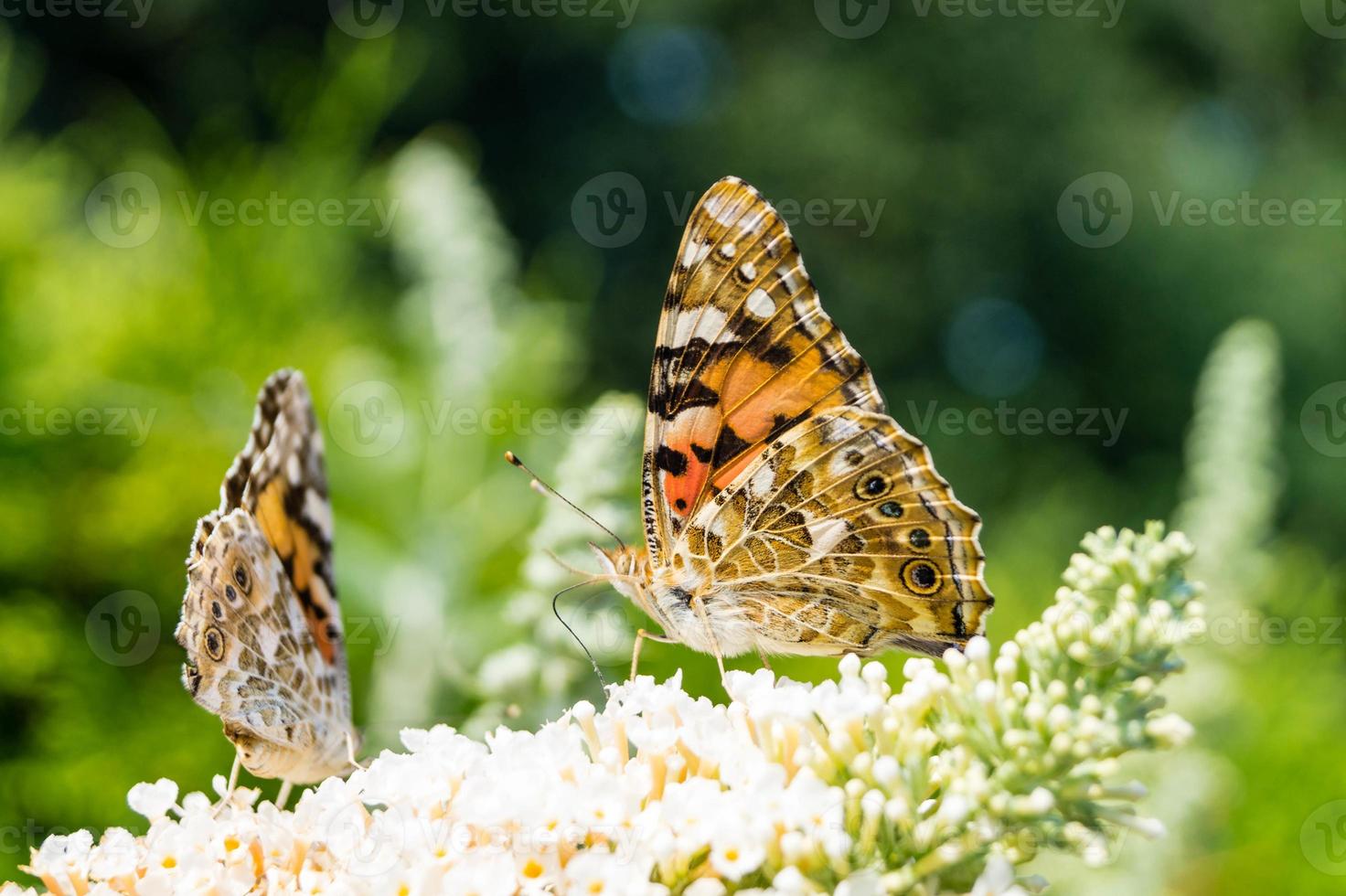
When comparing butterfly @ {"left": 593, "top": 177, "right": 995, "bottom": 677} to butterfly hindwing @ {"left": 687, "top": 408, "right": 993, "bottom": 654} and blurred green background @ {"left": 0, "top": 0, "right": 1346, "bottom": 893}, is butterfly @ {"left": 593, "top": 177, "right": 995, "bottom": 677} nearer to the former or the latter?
butterfly hindwing @ {"left": 687, "top": 408, "right": 993, "bottom": 654}

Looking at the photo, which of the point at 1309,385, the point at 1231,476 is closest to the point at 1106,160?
the point at 1309,385

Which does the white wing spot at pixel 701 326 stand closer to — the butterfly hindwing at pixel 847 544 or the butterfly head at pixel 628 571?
the butterfly hindwing at pixel 847 544

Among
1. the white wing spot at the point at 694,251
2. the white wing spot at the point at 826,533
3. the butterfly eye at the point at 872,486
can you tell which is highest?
the white wing spot at the point at 694,251

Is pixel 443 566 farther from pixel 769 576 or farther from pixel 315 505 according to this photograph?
pixel 769 576

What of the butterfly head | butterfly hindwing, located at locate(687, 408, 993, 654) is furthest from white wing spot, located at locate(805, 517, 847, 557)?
the butterfly head

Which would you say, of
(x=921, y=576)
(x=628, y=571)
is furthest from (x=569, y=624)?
(x=921, y=576)

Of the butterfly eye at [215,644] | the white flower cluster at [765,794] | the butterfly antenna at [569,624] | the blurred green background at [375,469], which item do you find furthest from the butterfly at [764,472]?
the butterfly eye at [215,644]

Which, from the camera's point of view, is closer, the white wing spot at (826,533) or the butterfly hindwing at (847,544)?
the butterfly hindwing at (847,544)
